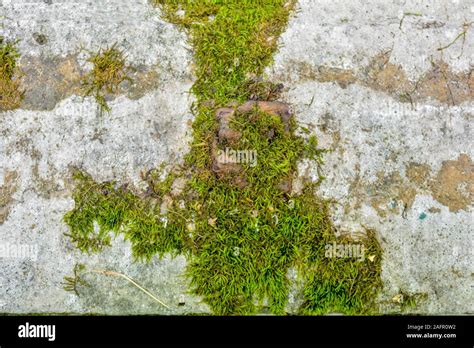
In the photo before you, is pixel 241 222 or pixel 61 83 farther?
pixel 61 83

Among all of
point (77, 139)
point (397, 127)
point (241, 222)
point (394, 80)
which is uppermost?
point (394, 80)

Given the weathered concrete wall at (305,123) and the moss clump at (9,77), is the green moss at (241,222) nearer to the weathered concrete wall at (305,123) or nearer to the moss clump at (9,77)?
the weathered concrete wall at (305,123)

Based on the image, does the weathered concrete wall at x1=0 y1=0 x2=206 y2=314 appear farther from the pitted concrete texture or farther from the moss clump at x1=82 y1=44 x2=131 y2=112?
the pitted concrete texture

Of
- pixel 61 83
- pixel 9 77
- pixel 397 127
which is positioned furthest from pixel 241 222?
pixel 9 77

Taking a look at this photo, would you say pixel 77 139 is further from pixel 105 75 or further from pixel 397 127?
pixel 397 127

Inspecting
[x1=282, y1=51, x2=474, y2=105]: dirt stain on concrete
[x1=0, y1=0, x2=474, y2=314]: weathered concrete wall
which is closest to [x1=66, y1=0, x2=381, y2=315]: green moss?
[x1=0, y1=0, x2=474, y2=314]: weathered concrete wall

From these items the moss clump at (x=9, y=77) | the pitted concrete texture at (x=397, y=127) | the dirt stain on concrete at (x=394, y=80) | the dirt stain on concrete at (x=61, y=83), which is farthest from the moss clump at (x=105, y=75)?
the dirt stain on concrete at (x=394, y=80)

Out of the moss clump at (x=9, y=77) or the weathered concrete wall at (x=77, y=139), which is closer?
the weathered concrete wall at (x=77, y=139)
